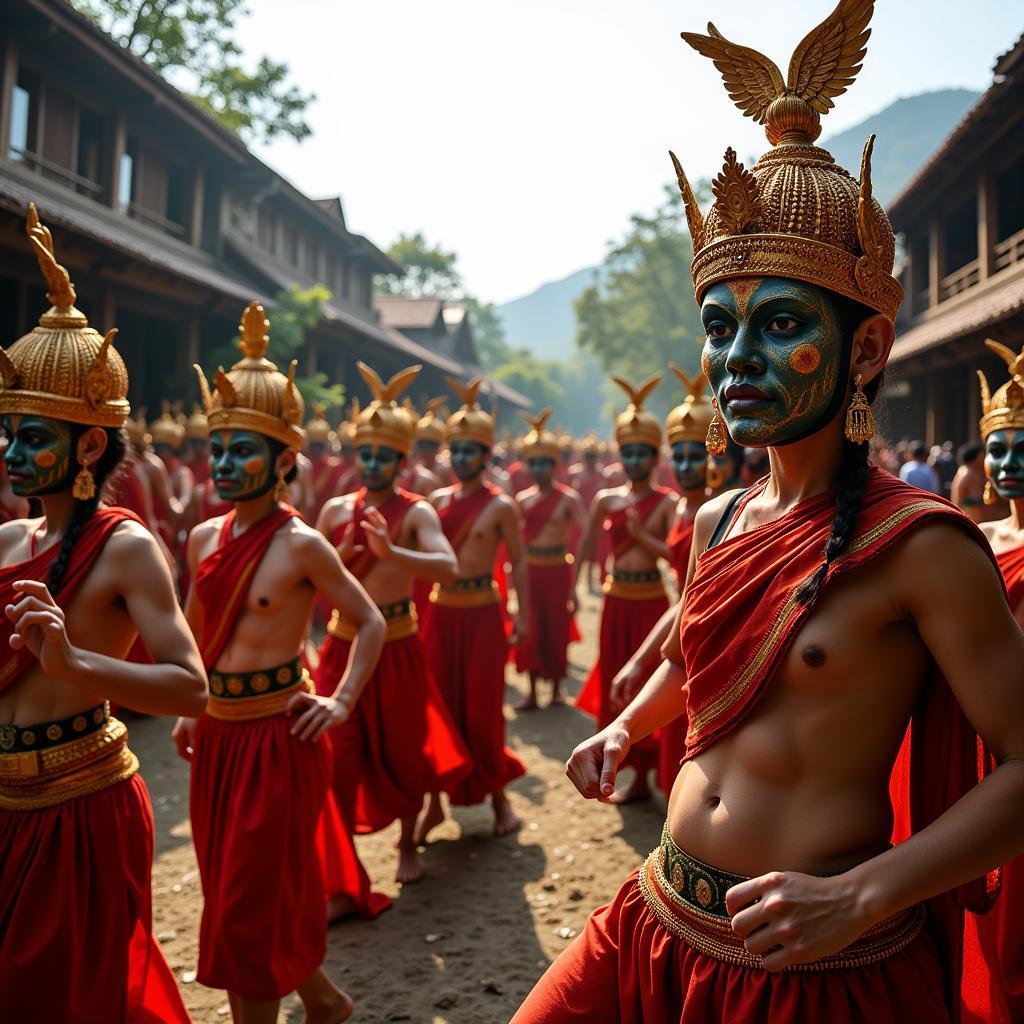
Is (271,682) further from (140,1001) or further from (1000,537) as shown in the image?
(1000,537)

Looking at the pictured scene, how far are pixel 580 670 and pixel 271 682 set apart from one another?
24.8ft

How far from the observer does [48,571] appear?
2.95m

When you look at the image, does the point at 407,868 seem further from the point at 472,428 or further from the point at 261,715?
the point at 472,428

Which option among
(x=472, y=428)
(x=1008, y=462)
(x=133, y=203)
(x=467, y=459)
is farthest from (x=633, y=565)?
(x=133, y=203)

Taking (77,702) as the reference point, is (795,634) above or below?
Answer: above

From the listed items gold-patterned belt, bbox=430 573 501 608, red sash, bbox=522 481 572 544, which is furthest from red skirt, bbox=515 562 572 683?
gold-patterned belt, bbox=430 573 501 608

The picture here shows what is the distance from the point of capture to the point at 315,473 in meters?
13.4

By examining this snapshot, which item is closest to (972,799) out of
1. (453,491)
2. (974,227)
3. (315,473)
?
(453,491)

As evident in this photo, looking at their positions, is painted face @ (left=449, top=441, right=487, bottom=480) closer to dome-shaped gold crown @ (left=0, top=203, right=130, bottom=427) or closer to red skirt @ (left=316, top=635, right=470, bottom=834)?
red skirt @ (left=316, top=635, right=470, bottom=834)

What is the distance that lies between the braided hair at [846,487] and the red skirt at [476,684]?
14.2 feet

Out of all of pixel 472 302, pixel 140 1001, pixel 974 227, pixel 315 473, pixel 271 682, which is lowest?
pixel 140 1001

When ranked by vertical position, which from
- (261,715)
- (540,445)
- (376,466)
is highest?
(540,445)

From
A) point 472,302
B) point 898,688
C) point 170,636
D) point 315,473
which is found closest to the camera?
point 898,688

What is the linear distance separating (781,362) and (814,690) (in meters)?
0.68
